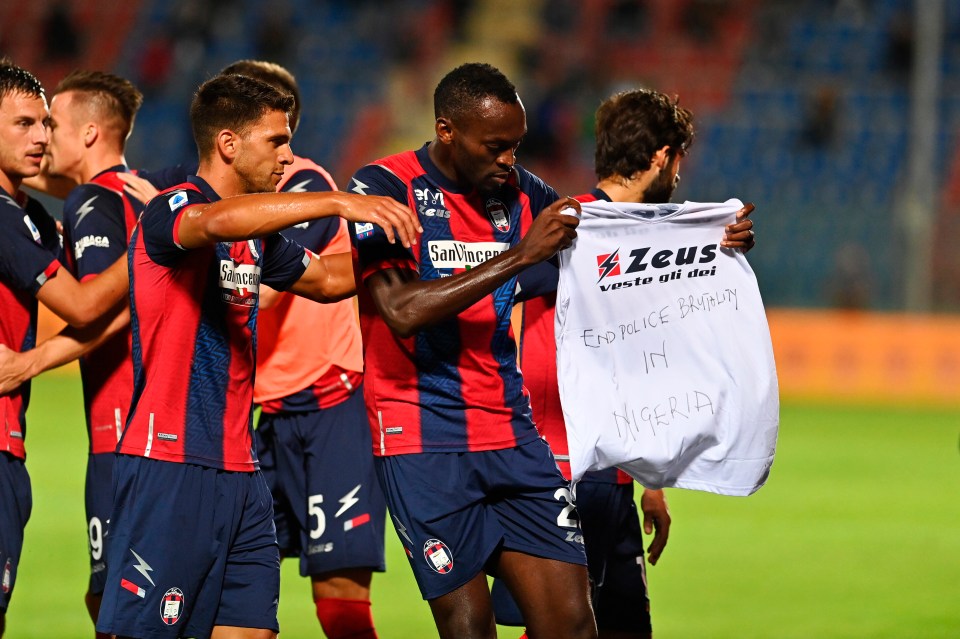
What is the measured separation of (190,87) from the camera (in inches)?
1022

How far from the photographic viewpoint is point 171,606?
180 inches

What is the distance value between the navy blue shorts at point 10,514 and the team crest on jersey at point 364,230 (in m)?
1.79

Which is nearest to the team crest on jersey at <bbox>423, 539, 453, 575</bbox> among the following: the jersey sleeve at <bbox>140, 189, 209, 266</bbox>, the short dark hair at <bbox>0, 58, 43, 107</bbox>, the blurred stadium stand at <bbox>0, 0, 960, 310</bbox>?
the jersey sleeve at <bbox>140, 189, 209, 266</bbox>

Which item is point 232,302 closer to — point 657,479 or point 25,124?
point 25,124

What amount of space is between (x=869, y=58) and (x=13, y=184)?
2269 centimetres

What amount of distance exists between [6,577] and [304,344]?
1.82 m

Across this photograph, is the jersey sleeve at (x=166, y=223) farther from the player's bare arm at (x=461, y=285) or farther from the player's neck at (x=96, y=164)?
the player's neck at (x=96, y=164)

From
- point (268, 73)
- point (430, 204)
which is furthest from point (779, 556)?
point (430, 204)

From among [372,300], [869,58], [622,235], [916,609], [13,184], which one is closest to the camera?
[372,300]

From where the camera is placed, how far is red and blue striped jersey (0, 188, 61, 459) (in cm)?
522

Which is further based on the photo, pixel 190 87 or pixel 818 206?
pixel 190 87

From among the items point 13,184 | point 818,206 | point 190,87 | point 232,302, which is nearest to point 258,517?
point 232,302

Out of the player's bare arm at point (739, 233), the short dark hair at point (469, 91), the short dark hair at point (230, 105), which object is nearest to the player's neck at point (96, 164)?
the short dark hair at point (230, 105)

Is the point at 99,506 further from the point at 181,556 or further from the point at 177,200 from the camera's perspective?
the point at 177,200
